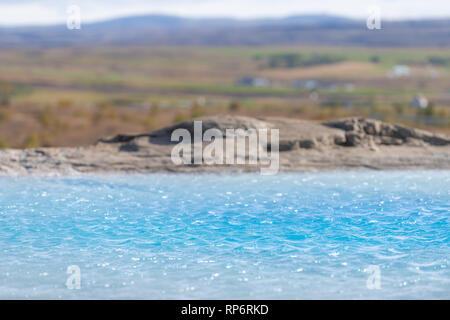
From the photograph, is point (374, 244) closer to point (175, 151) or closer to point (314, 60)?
point (175, 151)

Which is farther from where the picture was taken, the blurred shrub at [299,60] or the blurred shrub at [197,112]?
the blurred shrub at [299,60]

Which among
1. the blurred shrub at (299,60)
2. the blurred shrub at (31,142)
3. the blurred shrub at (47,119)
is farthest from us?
the blurred shrub at (299,60)

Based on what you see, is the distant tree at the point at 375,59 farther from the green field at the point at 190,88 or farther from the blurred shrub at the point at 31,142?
the blurred shrub at the point at 31,142

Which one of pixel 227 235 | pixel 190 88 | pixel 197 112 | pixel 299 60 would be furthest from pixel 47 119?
pixel 299 60

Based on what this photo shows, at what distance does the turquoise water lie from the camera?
8.55 metres

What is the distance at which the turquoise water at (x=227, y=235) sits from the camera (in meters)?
8.55

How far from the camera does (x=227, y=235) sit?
11.0 meters

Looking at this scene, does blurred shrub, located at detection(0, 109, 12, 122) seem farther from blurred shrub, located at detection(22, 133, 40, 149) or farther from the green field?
blurred shrub, located at detection(22, 133, 40, 149)

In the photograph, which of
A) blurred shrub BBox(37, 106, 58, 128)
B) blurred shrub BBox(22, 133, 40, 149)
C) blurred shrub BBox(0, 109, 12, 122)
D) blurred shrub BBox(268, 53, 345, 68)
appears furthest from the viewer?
blurred shrub BBox(268, 53, 345, 68)

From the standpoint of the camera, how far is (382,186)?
15.0m

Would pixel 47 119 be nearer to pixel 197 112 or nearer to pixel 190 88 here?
pixel 197 112

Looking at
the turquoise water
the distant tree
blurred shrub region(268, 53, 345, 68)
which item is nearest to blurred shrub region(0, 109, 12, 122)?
the turquoise water

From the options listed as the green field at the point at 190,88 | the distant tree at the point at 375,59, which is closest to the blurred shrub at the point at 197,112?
the green field at the point at 190,88

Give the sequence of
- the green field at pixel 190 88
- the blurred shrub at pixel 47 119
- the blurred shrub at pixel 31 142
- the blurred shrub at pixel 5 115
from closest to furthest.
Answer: the blurred shrub at pixel 31 142, the blurred shrub at pixel 47 119, the blurred shrub at pixel 5 115, the green field at pixel 190 88
